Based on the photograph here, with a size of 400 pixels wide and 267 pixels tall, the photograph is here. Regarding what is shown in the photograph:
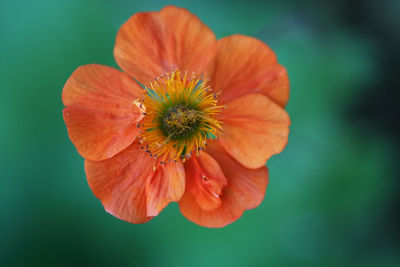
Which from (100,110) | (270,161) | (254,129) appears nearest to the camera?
(100,110)

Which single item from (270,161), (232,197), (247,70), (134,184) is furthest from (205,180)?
(270,161)

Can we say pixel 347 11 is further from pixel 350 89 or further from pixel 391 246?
pixel 391 246

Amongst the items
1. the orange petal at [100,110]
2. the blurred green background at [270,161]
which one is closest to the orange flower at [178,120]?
the orange petal at [100,110]

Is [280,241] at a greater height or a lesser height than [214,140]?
lesser

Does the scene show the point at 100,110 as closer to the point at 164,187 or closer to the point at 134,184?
the point at 134,184

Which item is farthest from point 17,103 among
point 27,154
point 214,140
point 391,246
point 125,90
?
point 391,246

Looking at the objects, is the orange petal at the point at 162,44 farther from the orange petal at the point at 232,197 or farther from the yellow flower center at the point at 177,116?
the orange petal at the point at 232,197
